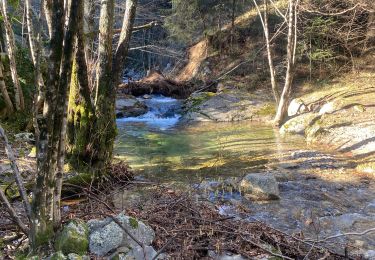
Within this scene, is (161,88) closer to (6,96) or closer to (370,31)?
(370,31)

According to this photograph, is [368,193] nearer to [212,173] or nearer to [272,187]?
[272,187]

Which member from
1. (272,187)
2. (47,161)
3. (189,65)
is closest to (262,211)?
(272,187)

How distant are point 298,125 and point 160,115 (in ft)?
23.2

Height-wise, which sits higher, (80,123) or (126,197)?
(80,123)

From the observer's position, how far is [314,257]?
A: 369cm

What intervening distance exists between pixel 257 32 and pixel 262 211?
19.0m

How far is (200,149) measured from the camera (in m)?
10.7

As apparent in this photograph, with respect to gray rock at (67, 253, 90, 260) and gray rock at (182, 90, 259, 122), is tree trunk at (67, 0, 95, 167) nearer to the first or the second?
gray rock at (67, 253, 90, 260)

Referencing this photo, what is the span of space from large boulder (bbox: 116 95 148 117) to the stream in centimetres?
258

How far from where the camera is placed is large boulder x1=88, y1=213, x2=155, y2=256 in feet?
10.9

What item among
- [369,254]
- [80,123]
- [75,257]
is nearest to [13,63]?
[80,123]

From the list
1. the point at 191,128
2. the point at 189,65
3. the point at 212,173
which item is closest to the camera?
the point at 212,173

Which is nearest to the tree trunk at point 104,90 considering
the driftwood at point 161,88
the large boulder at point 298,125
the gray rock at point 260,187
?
the gray rock at point 260,187

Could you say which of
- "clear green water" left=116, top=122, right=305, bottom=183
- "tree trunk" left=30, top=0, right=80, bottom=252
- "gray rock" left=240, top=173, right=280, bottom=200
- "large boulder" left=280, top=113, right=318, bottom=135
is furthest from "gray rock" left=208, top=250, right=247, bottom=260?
"large boulder" left=280, top=113, right=318, bottom=135
